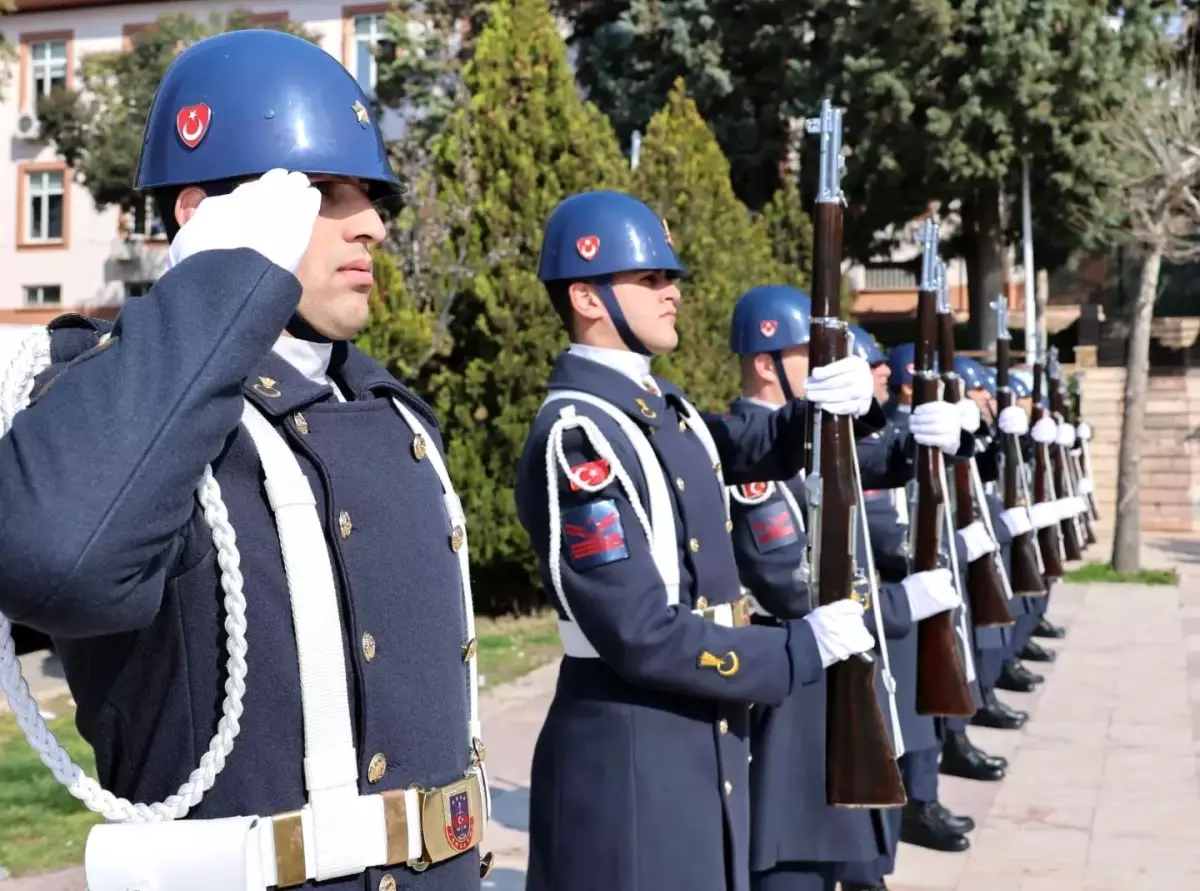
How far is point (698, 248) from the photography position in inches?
488

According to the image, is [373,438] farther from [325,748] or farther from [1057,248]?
[1057,248]

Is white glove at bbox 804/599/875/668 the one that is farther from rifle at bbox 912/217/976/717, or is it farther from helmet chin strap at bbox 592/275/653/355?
rifle at bbox 912/217/976/717

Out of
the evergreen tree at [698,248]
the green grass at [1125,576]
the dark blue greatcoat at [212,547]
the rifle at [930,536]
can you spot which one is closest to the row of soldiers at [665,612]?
the rifle at [930,536]

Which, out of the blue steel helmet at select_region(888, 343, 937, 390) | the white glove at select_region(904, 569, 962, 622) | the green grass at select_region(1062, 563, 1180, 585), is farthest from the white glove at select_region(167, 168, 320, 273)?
the green grass at select_region(1062, 563, 1180, 585)

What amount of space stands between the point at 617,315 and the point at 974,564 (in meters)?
3.87

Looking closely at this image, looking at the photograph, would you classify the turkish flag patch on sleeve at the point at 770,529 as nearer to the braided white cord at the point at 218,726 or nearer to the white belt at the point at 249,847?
the white belt at the point at 249,847

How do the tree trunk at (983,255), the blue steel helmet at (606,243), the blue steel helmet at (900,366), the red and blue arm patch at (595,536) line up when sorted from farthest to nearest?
1. the tree trunk at (983,255)
2. the blue steel helmet at (900,366)
3. the blue steel helmet at (606,243)
4. the red and blue arm patch at (595,536)

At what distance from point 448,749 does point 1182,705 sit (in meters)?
7.72

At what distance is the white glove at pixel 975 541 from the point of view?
21.3 ft

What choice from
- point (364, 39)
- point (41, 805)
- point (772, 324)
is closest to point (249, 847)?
point (772, 324)

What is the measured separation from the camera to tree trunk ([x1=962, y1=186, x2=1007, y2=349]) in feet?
77.7

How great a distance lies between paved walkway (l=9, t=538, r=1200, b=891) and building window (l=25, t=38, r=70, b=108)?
94.5 ft

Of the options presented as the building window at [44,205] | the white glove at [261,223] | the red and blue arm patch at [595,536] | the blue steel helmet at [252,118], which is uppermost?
the building window at [44,205]

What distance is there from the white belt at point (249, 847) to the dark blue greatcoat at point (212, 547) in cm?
4
